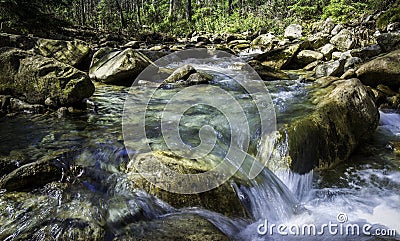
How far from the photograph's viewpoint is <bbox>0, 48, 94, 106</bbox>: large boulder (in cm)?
626

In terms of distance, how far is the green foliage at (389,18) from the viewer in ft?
49.0

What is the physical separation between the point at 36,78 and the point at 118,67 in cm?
310

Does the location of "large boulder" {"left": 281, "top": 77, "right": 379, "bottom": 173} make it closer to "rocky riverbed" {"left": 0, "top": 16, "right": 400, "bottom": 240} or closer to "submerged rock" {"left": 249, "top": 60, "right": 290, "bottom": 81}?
"rocky riverbed" {"left": 0, "top": 16, "right": 400, "bottom": 240}

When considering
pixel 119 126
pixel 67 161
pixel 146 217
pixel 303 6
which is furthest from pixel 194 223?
pixel 303 6

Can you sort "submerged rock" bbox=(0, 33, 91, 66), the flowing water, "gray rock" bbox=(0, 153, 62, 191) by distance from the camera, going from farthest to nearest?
"submerged rock" bbox=(0, 33, 91, 66), "gray rock" bbox=(0, 153, 62, 191), the flowing water

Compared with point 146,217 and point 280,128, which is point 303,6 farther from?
point 146,217

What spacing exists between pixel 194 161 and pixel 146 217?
40.8 inches

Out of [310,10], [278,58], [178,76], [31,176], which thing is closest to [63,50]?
[178,76]

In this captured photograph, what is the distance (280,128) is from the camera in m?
5.27

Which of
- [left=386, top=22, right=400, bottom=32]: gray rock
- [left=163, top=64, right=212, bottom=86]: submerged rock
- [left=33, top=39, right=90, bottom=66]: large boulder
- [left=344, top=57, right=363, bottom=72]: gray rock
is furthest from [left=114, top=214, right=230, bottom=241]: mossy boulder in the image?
[left=386, top=22, right=400, bottom=32]: gray rock

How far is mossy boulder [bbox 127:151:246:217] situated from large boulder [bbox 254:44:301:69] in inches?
374

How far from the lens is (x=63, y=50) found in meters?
9.12

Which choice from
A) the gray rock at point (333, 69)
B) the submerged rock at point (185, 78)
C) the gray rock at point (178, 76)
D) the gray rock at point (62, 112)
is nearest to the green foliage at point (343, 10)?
the gray rock at point (333, 69)

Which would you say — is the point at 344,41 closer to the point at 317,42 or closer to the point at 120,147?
the point at 317,42
